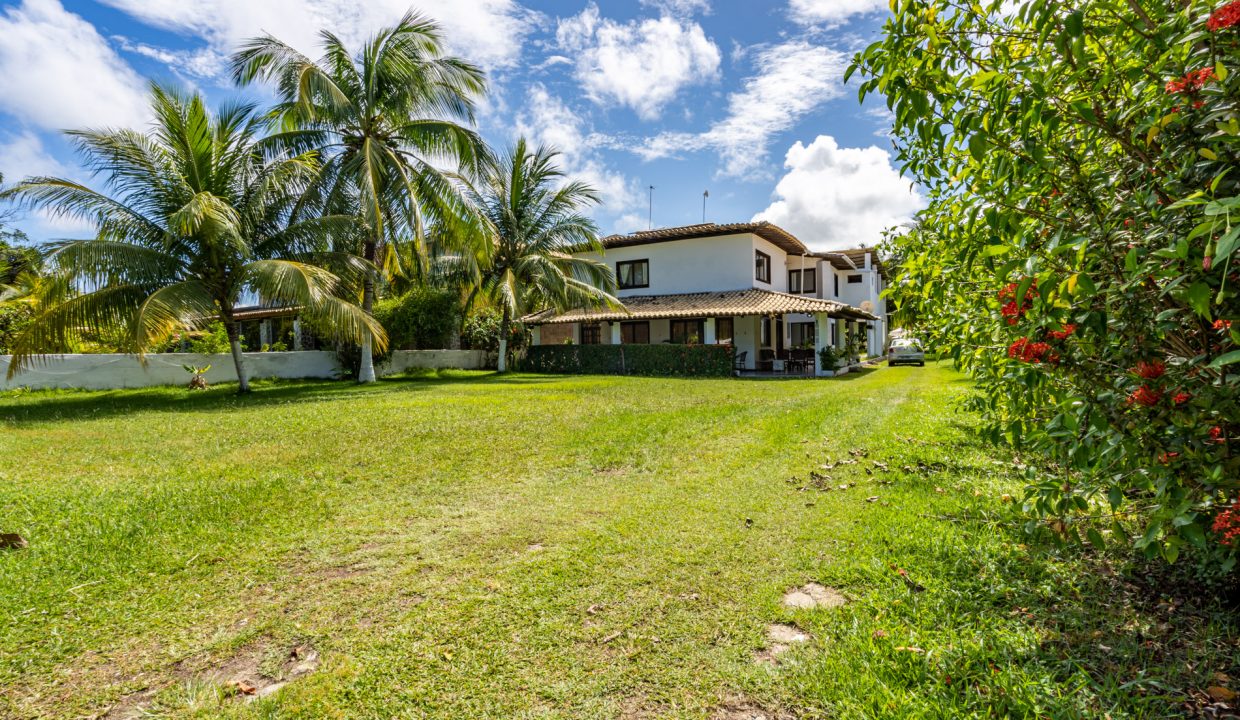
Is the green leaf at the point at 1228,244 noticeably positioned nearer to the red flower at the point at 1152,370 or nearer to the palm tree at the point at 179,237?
the red flower at the point at 1152,370

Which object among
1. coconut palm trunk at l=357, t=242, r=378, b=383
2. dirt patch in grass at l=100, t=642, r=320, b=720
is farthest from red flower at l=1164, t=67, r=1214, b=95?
coconut palm trunk at l=357, t=242, r=378, b=383

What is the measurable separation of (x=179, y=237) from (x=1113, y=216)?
613 inches

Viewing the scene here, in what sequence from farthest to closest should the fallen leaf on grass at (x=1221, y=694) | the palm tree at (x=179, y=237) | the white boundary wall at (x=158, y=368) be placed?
the white boundary wall at (x=158, y=368) → the palm tree at (x=179, y=237) → the fallen leaf on grass at (x=1221, y=694)

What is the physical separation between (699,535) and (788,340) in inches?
1026

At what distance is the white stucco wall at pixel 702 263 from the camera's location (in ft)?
77.4

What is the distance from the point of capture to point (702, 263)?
24.5 m

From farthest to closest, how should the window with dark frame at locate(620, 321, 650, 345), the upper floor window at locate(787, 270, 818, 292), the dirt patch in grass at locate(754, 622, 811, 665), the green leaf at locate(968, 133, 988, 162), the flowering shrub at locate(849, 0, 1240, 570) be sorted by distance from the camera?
the upper floor window at locate(787, 270, 818, 292) < the window with dark frame at locate(620, 321, 650, 345) < the dirt patch in grass at locate(754, 622, 811, 665) < the green leaf at locate(968, 133, 988, 162) < the flowering shrub at locate(849, 0, 1240, 570)

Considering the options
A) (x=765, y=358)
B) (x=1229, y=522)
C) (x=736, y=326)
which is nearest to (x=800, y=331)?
(x=765, y=358)

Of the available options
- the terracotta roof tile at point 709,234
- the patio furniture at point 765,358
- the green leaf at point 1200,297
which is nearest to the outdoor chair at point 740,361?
the patio furniture at point 765,358

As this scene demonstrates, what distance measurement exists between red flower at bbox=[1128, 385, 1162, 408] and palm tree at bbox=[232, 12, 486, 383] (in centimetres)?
1503

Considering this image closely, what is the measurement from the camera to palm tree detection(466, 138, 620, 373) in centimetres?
2058

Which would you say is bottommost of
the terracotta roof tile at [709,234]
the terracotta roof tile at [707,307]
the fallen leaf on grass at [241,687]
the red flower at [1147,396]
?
the fallen leaf on grass at [241,687]

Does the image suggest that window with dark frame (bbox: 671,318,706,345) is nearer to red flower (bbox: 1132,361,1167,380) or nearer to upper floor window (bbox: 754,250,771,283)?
upper floor window (bbox: 754,250,771,283)

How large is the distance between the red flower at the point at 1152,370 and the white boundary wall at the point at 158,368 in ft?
59.1
